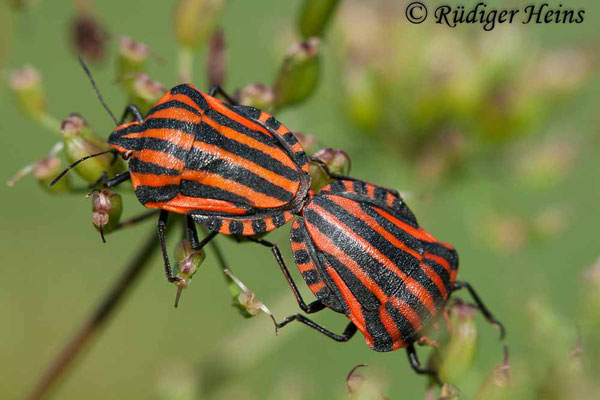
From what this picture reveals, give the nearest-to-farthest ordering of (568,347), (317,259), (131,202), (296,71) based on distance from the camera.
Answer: (568,347) < (317,259) < (296,71) < (131,202)

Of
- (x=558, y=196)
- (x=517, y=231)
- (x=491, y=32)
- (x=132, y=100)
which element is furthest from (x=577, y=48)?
(x=132, y=100)

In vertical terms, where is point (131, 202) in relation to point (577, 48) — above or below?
below

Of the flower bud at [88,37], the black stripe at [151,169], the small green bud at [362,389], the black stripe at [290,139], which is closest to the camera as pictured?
the small green bud at [362,389]

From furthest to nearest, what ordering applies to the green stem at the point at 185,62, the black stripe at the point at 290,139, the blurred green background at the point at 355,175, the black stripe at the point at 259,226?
the blurred green background at the point at 355,175
the green stem at the point at 185,62
the black stripe at the point at 290,139
the black stripe at the point at 259,226

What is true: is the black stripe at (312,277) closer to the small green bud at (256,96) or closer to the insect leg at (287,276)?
the insect leg at (287,276)

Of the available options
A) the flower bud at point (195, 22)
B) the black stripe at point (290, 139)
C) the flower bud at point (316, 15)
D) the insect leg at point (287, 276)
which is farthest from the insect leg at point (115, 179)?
the flower bud at point (316, 15)

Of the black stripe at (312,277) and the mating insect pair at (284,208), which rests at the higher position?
the mating insect pair at (284,208)

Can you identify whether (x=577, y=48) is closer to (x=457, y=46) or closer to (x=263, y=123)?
(x=457, y=46)

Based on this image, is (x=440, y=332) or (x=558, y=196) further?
(x=558, y=196)
